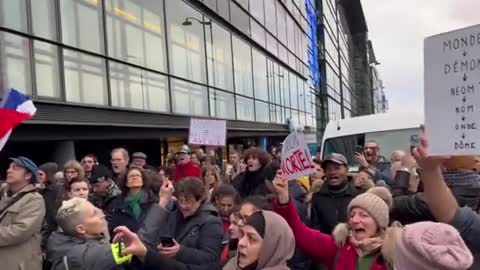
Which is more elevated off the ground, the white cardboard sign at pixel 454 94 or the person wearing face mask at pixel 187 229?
the white cardboard sign at pixel 454 94

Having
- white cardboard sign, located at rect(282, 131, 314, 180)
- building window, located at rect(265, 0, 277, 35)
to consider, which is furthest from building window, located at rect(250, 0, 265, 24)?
white cardboard sign, located at rect(282, 131, 314, 180)

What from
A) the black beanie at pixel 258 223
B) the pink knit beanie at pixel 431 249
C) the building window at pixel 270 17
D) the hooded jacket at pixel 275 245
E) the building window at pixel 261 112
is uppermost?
the building window at pixel 270 17

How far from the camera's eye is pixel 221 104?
19.6 m

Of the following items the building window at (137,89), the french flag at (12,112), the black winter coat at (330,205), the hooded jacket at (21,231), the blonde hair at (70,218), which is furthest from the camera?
the building window at (137,89)

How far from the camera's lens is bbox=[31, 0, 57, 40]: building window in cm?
975

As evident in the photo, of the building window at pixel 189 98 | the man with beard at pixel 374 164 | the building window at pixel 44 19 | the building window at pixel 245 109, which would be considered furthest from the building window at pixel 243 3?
the man with beard at pixel 374 164

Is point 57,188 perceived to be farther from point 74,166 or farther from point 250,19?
point 250,19

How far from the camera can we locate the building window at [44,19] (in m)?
9.75

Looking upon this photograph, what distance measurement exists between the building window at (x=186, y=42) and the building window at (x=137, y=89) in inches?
39.7

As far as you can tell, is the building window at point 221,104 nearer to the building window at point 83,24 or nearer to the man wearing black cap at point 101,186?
the building window at point 83,24

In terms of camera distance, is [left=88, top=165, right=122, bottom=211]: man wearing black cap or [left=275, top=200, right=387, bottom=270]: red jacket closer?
[left=275, top=200, right=387, bottom=270]: red jacket

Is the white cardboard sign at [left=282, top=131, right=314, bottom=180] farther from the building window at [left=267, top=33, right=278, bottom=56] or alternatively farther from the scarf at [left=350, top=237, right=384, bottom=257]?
the building window at [left=267, top=33, right=278, bottom=56]

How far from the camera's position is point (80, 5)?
1123 centimetres

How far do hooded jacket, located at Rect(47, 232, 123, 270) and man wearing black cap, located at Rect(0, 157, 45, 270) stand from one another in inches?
42.4
